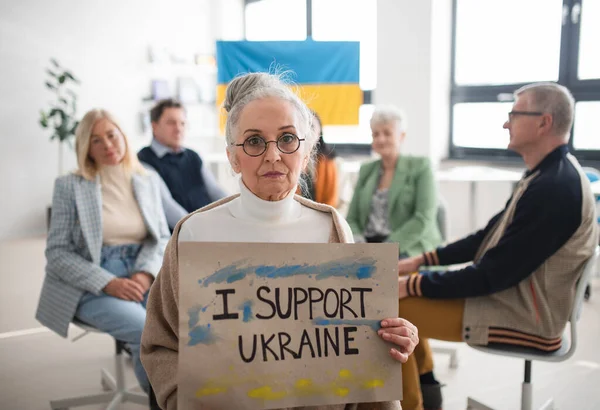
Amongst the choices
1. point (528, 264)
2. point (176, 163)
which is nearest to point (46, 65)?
point (176, 163)

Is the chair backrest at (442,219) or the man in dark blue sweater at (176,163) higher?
the man in dark blue sweater at (176,163)

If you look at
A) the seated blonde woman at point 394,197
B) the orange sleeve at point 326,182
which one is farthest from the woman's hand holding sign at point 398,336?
the orange sleeve at point 326,182

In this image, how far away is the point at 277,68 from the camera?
1393mm

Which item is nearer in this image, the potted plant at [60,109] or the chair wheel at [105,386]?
the chair wheel at [105,386]

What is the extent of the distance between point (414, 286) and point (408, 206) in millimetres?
881

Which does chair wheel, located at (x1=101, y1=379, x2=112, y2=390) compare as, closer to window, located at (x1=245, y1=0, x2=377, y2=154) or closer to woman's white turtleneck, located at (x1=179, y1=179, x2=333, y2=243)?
woman's white turtleneck, located at (x1=179, y1=179, x2=333, y2=243)

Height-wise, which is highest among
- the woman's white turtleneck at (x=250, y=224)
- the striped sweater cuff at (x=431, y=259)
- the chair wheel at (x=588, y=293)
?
the woman's white turtleneck at (x=250, y=224)

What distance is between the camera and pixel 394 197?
2904mm

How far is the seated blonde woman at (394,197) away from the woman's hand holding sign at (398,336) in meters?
1.71

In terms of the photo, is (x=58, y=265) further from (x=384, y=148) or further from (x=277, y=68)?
(x=384, y=148)

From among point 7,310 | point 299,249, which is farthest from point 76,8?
point 299,249

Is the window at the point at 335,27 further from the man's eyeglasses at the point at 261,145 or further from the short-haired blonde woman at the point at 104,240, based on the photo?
the man's eyeglasses at the point at 261,145

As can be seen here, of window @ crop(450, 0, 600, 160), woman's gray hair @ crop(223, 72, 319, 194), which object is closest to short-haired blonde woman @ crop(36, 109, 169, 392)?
woman's gray hair @ crop(223, 72, 319, 194)

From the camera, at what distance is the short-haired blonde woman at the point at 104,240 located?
227 cm
